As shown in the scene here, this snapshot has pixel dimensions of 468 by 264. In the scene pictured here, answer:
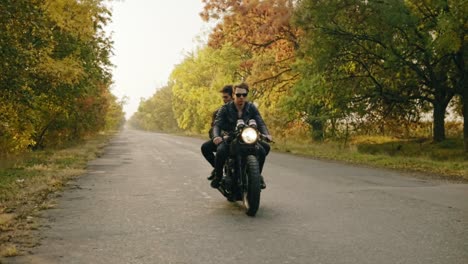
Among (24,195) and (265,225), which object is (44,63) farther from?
(265,225)

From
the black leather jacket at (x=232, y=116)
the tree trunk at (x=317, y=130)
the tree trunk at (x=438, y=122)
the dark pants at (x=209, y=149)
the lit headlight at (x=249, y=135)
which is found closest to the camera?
the lit headlight at (x=249, y=135)

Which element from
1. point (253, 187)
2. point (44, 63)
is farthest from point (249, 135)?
point (44, 63)

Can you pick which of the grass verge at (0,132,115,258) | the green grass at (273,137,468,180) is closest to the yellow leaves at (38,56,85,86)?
the grass verge at (0,132,115,258)

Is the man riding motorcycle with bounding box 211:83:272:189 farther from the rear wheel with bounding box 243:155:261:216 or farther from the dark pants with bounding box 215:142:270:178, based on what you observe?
the rear wheel with bounding box 243:155:261:216

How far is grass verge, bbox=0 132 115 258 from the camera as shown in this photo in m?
5.96

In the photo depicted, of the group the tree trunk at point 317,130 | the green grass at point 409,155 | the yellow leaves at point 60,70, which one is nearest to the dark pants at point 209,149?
A: the green grass at point 409,155

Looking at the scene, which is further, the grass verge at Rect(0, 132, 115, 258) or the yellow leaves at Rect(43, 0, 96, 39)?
the yellow leaves at Rect(43, 0, 96, 39)

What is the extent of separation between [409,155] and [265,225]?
1623 centimetres

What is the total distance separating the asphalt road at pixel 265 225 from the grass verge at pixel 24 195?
23 centimetres

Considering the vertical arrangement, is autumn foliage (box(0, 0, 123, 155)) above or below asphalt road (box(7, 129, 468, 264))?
above

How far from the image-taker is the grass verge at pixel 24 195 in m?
5.96

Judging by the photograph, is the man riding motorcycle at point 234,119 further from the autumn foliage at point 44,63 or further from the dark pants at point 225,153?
the autumn foliage at point 44,63

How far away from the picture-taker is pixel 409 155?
2136cm

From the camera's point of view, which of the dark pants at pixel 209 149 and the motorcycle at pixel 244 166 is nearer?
Answer: the motorcycle at pixel 244 166
